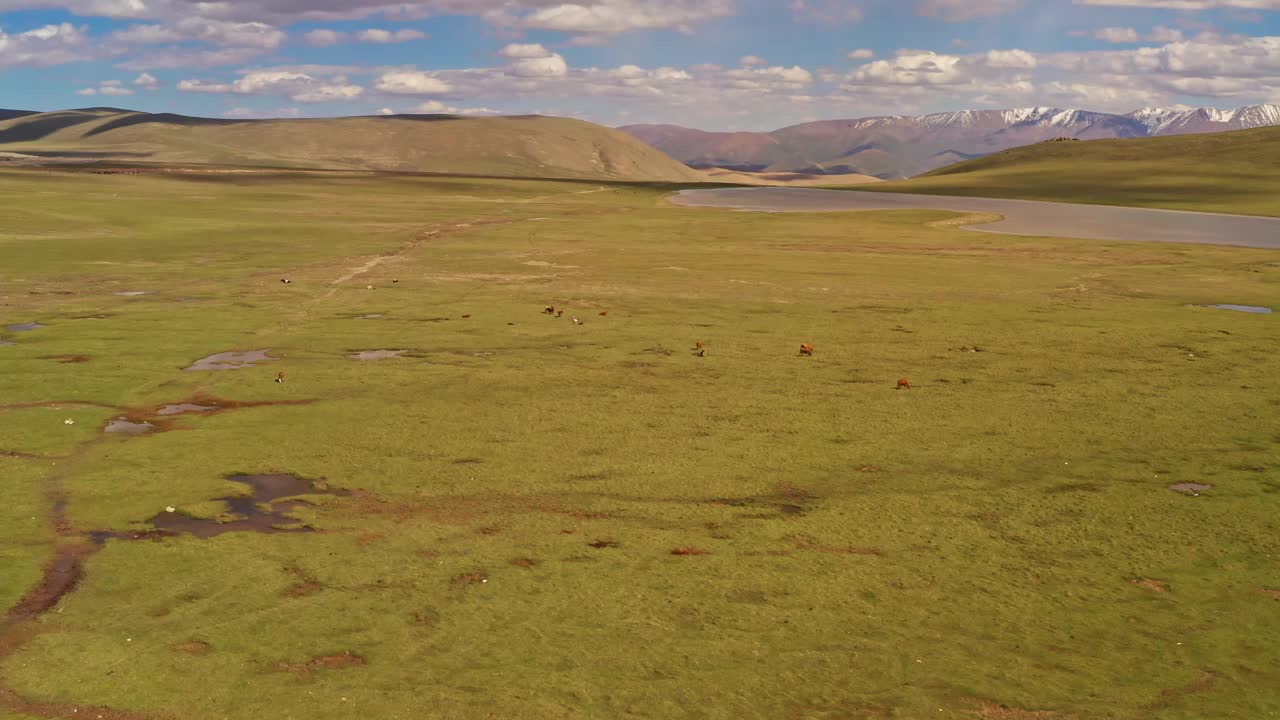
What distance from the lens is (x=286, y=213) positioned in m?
72.8

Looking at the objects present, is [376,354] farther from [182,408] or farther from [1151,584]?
[1151,584]

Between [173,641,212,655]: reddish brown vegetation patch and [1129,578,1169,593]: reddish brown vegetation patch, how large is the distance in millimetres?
10066

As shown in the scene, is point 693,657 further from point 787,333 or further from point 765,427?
point 787,333

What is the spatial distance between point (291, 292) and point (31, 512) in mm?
22253

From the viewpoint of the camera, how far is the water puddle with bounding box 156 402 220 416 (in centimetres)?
1934

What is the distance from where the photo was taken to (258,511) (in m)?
14.3

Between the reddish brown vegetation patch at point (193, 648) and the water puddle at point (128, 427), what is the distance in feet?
28.1

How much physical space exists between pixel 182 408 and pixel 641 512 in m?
10.1

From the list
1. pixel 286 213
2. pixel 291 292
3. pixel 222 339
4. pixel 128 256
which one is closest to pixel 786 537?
pixel 222 339

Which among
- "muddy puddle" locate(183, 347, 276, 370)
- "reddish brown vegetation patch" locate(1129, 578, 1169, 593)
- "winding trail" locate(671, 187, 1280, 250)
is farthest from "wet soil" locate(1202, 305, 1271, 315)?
"muddy puddle" locate(183, 347, 276, 370)

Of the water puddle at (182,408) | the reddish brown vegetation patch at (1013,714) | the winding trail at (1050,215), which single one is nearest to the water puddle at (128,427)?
the water puddle at (182,408)

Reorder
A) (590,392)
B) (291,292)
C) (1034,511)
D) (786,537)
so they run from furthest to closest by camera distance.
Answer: (291,292), (590,392), (1034,511), (786,537)

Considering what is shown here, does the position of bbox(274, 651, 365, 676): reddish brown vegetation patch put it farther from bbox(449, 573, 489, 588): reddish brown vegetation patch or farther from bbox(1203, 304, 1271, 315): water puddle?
bbox(1203, 304, 1271, 315): water puddle

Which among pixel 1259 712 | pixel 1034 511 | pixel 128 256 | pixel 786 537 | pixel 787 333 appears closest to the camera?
pixel 1259 712
